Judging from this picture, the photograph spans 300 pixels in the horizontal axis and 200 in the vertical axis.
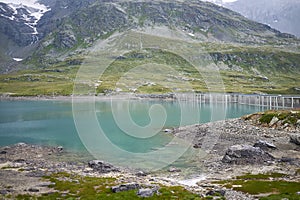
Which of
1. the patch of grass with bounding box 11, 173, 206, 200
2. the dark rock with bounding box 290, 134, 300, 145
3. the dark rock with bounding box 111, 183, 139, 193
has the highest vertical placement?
the dark rock with bounding box 290, 134, 300, 145

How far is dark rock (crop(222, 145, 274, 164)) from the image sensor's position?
49.0 m

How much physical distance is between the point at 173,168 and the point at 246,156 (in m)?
12.4

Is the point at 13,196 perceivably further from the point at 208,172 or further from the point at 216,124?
the point at 216,124

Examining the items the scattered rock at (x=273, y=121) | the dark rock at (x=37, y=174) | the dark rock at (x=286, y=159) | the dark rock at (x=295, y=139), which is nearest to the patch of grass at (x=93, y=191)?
the dark rock at (x=37, y=174)

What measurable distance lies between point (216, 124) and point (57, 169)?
53212 mm

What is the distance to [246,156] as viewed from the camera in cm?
4962

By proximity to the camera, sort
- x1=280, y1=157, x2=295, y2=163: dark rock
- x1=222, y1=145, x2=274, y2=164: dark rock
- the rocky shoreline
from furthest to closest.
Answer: x1=222, y1=145, x2=274, y2=164: dark rock → x1=280, y1=157, x2=295, y2=163: dark rock → the rocky shoreline

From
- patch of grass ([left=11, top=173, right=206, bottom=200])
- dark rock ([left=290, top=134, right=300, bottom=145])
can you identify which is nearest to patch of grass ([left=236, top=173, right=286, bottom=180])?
patch of grass ([left=11, top=173, right=206, bottom=200])

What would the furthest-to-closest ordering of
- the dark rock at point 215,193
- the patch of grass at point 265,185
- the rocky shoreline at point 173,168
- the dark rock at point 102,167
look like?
1. the dark rock at point 102,167
2. the rocky shoreline at point 173,168
3. the dark rock at point 215,193
4. the patch of grass at point 265,185

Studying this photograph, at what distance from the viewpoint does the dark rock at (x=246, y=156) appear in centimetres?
4899

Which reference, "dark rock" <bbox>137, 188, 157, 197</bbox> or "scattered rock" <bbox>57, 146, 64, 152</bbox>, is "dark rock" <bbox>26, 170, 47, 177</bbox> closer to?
"dark rock" <bbox>137, 188, 157, 197</bbox>

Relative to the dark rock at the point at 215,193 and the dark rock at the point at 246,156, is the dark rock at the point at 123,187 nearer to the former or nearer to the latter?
the dark rock at the point at 215,193

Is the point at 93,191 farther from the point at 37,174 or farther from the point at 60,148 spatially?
the point at 60,148

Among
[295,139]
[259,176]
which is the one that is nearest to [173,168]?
[259,176]
